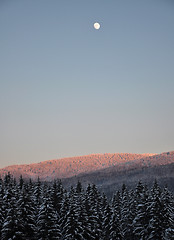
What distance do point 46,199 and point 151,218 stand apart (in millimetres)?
16764

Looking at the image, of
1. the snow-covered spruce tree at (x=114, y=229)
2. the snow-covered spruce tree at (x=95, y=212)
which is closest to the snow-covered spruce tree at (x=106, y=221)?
the snow-covered spruce tree at (x=95, y=212)

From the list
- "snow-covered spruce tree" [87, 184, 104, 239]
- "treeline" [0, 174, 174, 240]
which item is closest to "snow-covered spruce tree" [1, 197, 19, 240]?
"treeline" [0, 174, 174, 240]

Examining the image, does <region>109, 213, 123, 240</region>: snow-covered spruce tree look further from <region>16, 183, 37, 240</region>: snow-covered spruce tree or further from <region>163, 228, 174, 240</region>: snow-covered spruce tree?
<region>16, 183, 37, 240</region>: snow-covered spruce tree

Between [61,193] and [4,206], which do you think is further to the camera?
[61,193]

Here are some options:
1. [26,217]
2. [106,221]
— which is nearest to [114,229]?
[106,221]

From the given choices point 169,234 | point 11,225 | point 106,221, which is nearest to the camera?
point 11,225

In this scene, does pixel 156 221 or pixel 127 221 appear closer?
Answer: pixel 156 221

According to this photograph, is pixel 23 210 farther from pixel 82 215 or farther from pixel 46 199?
pixel 82 215

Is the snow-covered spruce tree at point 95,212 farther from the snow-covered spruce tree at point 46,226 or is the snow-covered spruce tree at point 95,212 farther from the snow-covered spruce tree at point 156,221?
the snow-covered spruce tree at point 46,226

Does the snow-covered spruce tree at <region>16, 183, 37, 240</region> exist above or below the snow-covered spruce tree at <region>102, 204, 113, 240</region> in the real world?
above

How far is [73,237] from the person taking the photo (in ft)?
135

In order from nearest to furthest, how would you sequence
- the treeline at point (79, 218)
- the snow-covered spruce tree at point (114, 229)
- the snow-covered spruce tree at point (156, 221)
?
the treeline at point (79, 218), the snow-covered spruce tree at point (156, 221), the snow-covered spruce tree at point (114, 229)

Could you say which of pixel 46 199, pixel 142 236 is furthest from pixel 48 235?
pixel 142 236

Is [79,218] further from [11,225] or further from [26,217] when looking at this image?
[11,225]
